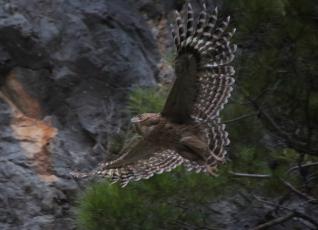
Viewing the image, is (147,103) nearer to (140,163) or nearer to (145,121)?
(145,121)

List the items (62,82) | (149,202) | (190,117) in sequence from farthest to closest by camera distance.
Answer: (62,82), (190,117), (149,202)

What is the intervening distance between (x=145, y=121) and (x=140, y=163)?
201mm

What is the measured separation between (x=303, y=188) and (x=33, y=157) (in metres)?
1.83

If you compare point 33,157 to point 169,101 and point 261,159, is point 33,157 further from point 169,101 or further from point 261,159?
point 261,159

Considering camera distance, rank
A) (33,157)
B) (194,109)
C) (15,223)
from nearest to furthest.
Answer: (194,109) < (15,223) < (33,157)

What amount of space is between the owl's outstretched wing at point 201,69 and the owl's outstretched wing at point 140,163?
174 millimetres

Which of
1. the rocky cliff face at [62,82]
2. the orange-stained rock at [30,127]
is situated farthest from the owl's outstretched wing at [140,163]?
the orange-stained rock at [30,127]

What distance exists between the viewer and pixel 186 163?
12.0 ft

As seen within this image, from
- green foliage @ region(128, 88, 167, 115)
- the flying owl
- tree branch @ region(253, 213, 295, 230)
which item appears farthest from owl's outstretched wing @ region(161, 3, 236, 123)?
tree branch @ region(253, 213, 295, 230)

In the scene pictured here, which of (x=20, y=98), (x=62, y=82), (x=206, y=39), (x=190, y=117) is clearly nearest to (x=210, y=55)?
(x=206, y=39)

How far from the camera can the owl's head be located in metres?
3.67

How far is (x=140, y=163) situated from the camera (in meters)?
3.71

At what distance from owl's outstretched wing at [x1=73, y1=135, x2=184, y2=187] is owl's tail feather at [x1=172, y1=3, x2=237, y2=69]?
0.47 meters

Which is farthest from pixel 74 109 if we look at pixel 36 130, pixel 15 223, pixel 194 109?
pixel 194 109
